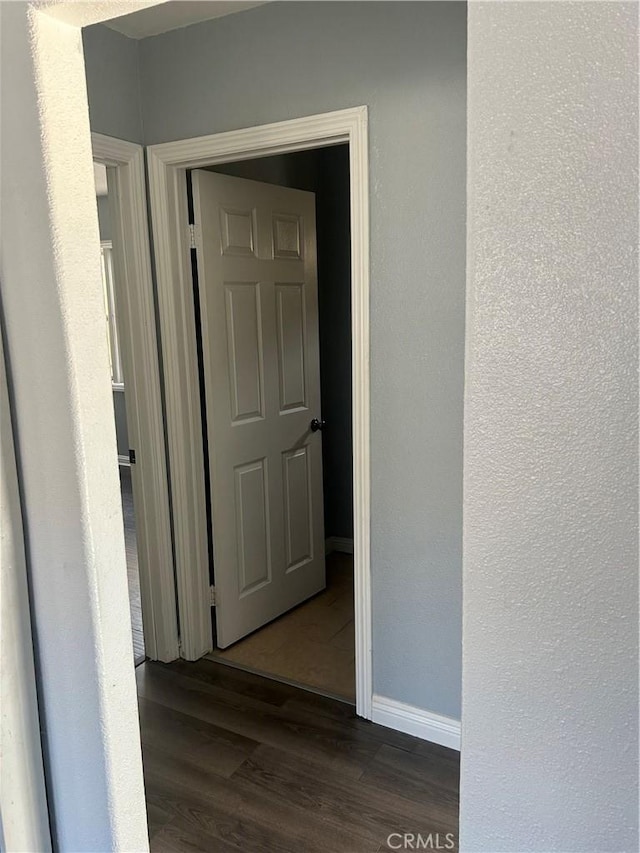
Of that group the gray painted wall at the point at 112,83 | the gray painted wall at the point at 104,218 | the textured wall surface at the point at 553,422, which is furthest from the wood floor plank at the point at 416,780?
the gray painted wall at the point at 104,218

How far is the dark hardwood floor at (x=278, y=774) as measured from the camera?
1.86 m

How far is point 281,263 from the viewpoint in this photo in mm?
2980

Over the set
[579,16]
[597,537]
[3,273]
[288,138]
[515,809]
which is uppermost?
[288,138]

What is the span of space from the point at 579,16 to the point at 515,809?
0.95 meters

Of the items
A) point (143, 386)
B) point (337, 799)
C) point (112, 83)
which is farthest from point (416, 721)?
point (112, 83)

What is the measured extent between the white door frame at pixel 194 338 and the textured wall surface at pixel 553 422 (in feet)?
4.41

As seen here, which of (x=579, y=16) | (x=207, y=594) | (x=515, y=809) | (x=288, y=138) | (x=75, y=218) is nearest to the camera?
(x=579, y=16)

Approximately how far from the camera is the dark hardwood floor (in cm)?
186

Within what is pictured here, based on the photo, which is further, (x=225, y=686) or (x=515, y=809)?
(x=225, y=686)

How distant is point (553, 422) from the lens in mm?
750

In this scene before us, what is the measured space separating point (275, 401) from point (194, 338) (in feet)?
1.81

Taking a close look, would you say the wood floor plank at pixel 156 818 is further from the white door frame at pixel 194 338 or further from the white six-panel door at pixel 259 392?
the white six-panel door at pixel 259 392

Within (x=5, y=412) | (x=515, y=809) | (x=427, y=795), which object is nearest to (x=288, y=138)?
(x=5, y=412)

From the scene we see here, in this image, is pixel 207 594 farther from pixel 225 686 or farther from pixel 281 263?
pixel 281 263
